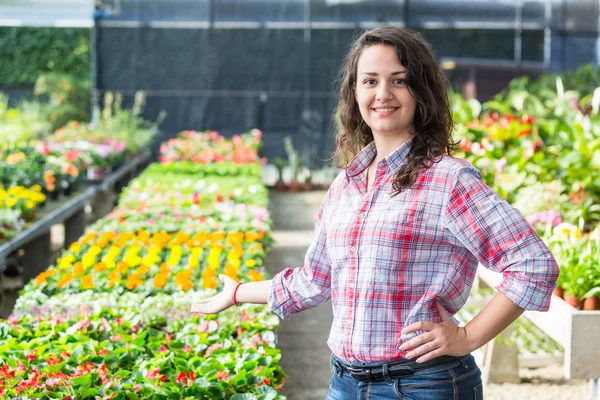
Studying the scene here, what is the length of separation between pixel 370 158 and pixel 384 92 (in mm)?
199

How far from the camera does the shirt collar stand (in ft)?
5.72

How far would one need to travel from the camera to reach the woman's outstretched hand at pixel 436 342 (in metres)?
1.59

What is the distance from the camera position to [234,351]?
272 centimetres

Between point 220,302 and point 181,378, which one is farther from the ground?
point 220,302

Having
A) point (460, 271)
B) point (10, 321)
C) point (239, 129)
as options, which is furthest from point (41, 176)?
point (239, 129)

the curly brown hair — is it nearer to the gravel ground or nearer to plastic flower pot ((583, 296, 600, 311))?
plastic flower pot ((583, 296, 600, 311))

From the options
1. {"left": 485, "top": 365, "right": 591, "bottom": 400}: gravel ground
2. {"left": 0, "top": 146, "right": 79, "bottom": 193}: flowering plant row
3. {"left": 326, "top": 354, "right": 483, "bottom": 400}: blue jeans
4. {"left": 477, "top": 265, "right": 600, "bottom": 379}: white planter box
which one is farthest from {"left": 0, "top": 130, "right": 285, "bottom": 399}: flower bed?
{"left": 0, "top": 146, "right": 79, "bottom": 193}: flowering plant row

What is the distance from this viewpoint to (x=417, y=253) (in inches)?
64.7

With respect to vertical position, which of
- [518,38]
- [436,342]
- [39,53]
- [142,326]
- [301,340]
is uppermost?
[39,53]

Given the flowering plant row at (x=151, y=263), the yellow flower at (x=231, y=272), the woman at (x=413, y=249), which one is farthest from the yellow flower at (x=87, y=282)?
the woman at (x=413, y=249)

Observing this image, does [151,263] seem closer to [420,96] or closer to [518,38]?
[420,96]

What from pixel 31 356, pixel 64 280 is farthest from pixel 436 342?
pixel 64 280

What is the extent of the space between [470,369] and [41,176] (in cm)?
577

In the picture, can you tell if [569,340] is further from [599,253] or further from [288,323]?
[288,323]
